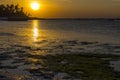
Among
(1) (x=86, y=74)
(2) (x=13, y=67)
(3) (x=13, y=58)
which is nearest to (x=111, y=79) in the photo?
(1) (x=86, y=74)

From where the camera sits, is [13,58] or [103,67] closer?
[103,67]

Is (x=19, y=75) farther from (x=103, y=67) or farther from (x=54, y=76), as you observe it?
(x=103, y=67)

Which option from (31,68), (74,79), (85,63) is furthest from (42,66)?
(74,79)

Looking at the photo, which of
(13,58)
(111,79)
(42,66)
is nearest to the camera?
(111,79)

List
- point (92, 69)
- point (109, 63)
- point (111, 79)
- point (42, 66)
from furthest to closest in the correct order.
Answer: point (109, 63)
point (42, 66)
point (92, 69)
point (111, 79)

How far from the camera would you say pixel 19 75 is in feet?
64.6

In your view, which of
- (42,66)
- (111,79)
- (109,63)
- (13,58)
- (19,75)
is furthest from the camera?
(13,58)

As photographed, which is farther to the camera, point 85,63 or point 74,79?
point 85,63

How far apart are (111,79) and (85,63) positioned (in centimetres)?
573

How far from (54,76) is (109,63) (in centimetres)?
626

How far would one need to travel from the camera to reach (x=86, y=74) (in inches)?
781

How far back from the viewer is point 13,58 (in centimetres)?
2723

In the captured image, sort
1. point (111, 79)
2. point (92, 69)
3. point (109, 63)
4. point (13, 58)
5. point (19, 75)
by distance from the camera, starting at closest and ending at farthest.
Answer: point (111, 79)
point (19, 75)
point (92, 69)
point (109, 63)
point (13, 58)

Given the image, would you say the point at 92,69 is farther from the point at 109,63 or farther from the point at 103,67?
the point at 109,63
